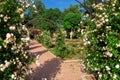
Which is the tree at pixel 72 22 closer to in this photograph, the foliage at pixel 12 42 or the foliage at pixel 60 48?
the foliage at pixel 60 48

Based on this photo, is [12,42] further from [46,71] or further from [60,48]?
[60,48]

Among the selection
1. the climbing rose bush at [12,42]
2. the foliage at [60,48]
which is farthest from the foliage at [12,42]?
the foliage at [60,48]

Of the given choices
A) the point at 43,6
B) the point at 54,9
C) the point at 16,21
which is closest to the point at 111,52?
the point at 16,21

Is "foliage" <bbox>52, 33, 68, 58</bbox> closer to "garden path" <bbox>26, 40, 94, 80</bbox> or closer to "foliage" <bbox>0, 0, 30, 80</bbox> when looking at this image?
"garden path" <bbox>26, 40, 94, 80</bbox>

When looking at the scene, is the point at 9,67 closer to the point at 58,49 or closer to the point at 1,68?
the point at 1,68

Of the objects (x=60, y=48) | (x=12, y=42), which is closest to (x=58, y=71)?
(x=60, y=48)

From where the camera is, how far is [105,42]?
8195mm

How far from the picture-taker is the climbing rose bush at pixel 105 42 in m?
7.99

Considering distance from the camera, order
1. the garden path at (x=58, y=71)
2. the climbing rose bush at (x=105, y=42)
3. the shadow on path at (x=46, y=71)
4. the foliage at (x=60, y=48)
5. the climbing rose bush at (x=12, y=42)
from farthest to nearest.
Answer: the foliage at (x=60, y=48), the shadow on path at (x=46, y=71), the garden path at (x=58, y=71), the climbing rose bush at (x=105, y=42), the climbing rose bush at (x=12, y=42)

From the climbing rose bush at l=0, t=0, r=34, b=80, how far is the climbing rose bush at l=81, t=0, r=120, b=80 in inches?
78.7

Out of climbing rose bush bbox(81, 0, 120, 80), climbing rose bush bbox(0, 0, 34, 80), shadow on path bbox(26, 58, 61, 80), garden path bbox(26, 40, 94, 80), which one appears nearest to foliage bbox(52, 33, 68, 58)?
garden path bbox(26, 40, 94, 80)

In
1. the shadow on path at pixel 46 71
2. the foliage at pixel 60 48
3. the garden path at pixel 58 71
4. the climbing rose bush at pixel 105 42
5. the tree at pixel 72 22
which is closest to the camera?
the climbing rose bush at pixel 105 42

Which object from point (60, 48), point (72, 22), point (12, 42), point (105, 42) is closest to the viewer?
point (12, 42)

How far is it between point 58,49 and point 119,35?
1064cm
